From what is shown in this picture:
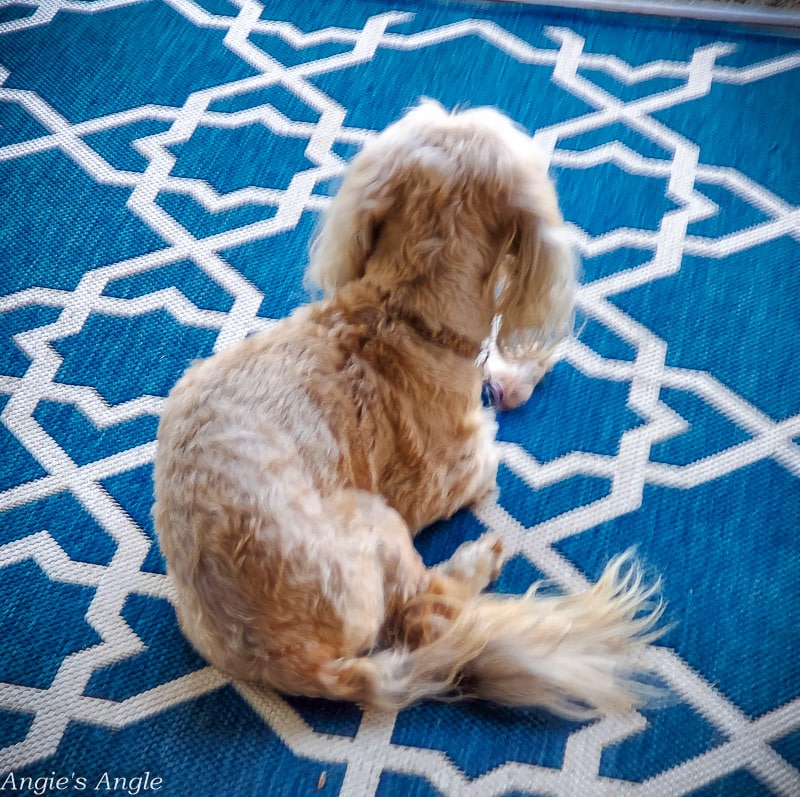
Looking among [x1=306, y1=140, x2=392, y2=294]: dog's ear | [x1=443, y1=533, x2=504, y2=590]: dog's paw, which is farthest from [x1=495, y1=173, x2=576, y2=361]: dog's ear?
[x1=443, y1=533, x2=504, y2=590]: dog's paw

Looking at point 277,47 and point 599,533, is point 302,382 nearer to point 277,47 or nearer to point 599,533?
point 599,533

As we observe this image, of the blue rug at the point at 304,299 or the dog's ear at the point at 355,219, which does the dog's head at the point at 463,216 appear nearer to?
the dog's ear at the point at 355,219

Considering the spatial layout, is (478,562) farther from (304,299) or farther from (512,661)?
(304,299)

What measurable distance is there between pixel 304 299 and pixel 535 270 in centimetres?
65

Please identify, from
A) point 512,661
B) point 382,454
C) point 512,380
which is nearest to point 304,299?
point 512,380

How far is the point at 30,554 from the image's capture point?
1.42m

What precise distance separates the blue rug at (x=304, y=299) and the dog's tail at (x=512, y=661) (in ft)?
0.18

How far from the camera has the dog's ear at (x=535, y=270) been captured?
1.15 metres

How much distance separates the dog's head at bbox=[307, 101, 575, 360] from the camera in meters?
1.14

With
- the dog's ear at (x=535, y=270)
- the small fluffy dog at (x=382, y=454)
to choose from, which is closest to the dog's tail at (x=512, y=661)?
→ the small fluffy dog at (x=382, y=454)

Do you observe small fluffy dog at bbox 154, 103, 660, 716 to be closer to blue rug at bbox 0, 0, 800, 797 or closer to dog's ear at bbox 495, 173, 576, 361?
dog's ear at bbox 495, 173, 576, 361

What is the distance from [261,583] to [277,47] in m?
1.55

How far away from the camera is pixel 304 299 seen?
1719mm

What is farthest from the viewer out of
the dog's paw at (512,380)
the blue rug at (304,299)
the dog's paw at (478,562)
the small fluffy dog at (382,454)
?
the dog's paw at (512,380)
